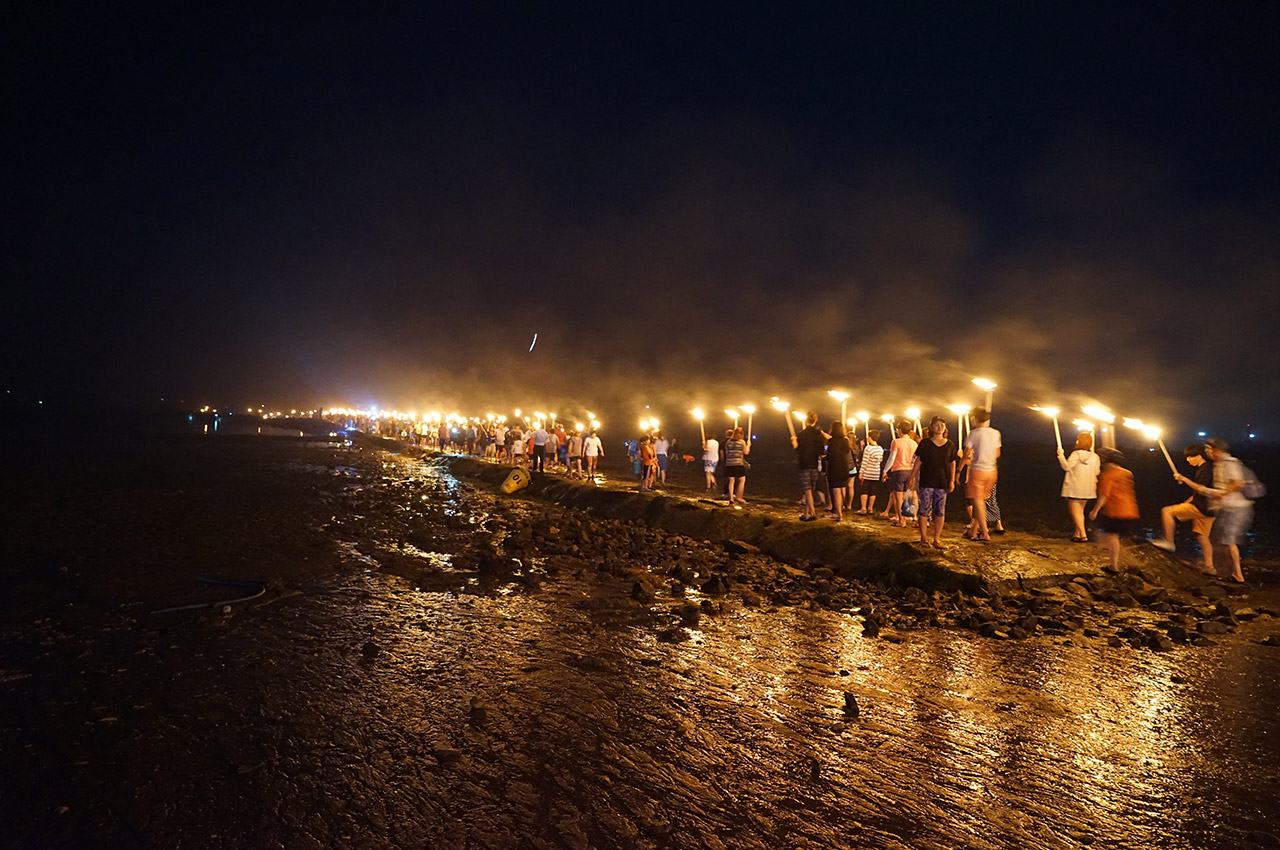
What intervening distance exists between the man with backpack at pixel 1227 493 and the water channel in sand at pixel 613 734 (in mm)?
2124

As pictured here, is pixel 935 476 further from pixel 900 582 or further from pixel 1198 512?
pixel 1198 512

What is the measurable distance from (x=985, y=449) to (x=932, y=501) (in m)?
1.31

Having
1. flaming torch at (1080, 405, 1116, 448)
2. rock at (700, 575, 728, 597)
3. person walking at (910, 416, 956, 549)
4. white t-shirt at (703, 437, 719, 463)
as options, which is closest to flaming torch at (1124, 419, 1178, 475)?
flaming torch at (1080, 405, 1116, 448)

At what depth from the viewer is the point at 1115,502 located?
9.90 metres

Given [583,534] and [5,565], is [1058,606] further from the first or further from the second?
[5,565]

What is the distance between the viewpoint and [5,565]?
A: 9992 millimetres

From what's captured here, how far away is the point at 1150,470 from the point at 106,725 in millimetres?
61219

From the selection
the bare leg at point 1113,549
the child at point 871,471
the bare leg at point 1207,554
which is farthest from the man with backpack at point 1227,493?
the child at point 871,471

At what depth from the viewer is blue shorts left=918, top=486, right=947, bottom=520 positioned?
10.5 meters

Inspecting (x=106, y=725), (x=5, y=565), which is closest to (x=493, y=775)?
(x=106, y=725)

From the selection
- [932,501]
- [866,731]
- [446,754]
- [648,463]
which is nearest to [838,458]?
[932,501]

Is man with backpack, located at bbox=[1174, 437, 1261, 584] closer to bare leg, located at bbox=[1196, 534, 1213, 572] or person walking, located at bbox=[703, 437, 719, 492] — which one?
bare leg, located at bbox=[1196, 534, 1213, 572]

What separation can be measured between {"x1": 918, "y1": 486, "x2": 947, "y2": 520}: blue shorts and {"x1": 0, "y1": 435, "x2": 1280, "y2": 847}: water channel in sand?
3416mm

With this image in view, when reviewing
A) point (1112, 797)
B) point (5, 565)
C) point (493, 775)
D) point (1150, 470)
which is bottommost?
point (5, 565)
